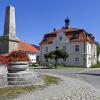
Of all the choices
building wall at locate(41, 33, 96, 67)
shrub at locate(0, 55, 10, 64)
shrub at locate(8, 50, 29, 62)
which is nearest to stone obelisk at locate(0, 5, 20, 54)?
shrub at locate(8, 50, 29, 62)

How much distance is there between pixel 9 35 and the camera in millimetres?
16734

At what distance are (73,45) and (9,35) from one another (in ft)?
127

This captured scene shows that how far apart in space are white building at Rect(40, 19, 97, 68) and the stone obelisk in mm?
36809

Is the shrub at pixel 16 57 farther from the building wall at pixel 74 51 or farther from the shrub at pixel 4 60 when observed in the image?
the building wall at pixel 74 51

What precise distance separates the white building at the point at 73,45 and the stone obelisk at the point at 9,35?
36.8 meters

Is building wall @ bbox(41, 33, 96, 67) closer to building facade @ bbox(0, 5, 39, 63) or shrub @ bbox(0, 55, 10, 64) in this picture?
building facade @ bbox(0, 5, 39, 63)

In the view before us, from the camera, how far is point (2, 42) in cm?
1678

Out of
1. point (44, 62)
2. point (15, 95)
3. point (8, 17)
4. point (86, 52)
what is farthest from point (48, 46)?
point (15, 95)

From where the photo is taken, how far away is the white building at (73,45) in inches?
2115

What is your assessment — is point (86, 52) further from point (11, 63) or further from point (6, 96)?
point (6, 96)

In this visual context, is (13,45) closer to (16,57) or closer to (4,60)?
(16,57)

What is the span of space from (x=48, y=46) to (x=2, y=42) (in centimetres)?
4140

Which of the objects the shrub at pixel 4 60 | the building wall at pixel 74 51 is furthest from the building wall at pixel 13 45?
the building wall at pixel 74 51

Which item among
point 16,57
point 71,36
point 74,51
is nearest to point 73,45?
point 74,51
